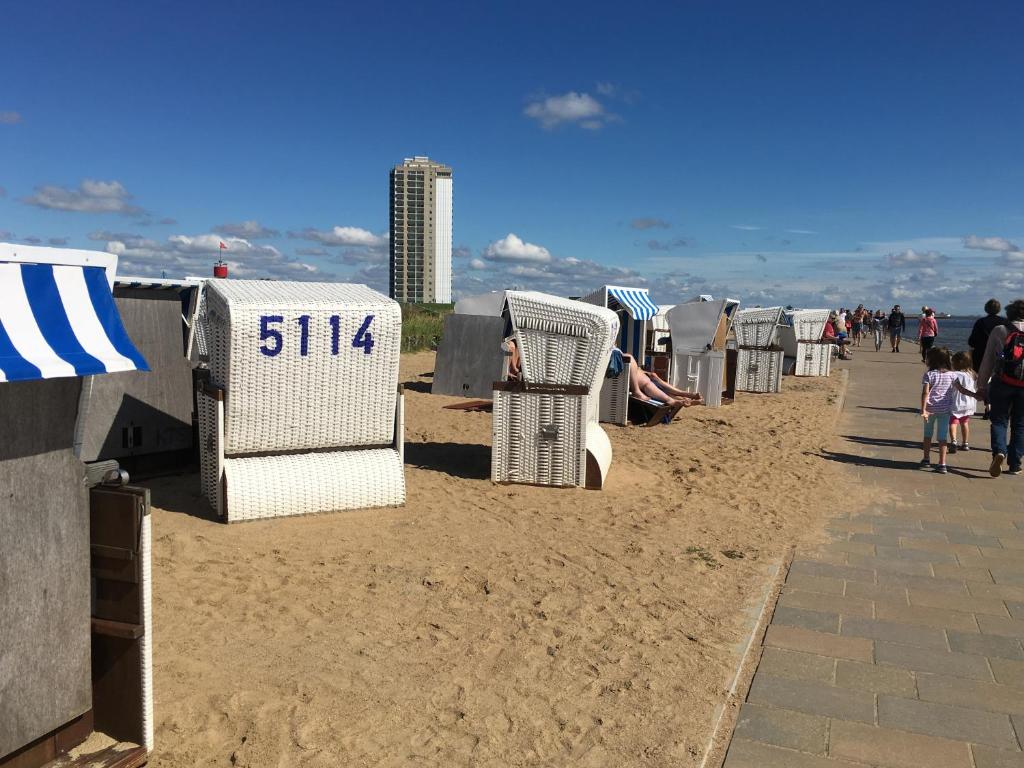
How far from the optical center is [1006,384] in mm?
8266

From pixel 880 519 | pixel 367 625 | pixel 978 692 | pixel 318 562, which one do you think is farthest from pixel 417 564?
pixel 880 519

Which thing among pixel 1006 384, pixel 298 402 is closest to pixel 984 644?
pixel 298 402

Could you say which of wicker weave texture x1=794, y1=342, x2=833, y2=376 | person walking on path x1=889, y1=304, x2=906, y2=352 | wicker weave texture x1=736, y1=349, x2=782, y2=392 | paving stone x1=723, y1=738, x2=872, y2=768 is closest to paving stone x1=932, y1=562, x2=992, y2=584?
paving stone x1=723, y1=738, x2=872, y2=768

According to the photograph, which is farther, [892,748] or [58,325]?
[892,748]

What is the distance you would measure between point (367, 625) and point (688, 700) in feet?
5.68

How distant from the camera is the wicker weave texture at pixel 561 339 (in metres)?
7.38

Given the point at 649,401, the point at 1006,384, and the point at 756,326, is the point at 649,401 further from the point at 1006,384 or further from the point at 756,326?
the point at 756,326

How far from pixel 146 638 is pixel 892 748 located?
2.94 meters

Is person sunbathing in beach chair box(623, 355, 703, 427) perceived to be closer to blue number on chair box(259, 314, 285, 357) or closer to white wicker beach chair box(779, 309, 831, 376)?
blue number on chair box(259, 314, 285, 357)

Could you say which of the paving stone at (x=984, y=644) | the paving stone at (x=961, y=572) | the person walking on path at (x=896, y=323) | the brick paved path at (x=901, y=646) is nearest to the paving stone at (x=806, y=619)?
the brick paved path at (x=901, y=646)

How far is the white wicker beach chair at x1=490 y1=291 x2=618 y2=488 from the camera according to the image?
7.39 meters

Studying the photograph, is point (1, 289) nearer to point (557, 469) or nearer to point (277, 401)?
point (277, 401)

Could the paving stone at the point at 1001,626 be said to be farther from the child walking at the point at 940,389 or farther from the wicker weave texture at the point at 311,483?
the child walking at the point at 940,389

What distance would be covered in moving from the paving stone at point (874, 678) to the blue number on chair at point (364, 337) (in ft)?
13.2
